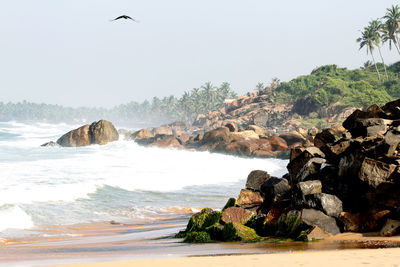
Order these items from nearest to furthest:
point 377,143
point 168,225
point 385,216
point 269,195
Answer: point 385,216 → point 377,143 → point 269,195 → point 168,225

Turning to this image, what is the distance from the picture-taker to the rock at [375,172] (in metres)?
9.93

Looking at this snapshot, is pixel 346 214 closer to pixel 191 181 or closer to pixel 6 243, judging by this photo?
pixel 6 243

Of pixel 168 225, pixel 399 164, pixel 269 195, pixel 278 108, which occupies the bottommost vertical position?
pixel 168 225

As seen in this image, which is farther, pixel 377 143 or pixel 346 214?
pixel 377 143

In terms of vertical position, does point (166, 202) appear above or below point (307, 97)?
below

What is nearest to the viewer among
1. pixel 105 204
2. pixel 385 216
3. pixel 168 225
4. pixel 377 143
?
pixel 385 216

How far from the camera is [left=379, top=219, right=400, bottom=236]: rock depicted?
9.21 metres

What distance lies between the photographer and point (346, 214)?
9.96 metres

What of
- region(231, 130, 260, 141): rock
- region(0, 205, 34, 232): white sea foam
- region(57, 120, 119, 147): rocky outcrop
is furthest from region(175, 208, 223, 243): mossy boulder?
region(57, 120, 119, 147): rocky outcrop

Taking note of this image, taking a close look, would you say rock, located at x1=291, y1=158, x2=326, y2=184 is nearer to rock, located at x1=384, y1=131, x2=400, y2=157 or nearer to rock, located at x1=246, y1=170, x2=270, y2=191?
rock, located at x1=384, y1=131, x2=400, y2=157

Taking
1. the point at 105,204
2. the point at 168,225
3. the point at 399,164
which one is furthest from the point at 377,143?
the point at 105,204

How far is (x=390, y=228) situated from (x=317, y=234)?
1.41m

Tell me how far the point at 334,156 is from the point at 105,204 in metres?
9.31

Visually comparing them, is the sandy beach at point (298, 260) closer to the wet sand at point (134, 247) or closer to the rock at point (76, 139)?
the wet sand at point (134, 247)
